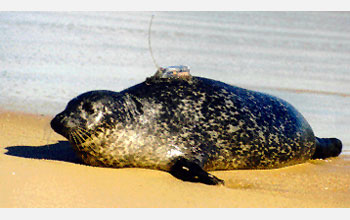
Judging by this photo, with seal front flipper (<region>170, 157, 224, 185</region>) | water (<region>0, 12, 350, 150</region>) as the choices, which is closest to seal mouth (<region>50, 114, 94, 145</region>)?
seal front flipper (<region>170, 157, 224, 185</region>)

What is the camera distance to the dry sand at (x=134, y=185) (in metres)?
3.98

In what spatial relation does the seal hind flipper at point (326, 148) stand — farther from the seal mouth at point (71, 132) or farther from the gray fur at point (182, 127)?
the seal mouth at point (71, 132)

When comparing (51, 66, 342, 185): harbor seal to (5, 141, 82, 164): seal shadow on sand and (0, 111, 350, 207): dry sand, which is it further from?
(5, 141, 82, 164): seal shadow on sand

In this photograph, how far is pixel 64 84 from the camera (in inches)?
347

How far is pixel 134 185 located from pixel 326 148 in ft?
8.88

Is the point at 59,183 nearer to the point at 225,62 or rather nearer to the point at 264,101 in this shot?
the point at 264,101

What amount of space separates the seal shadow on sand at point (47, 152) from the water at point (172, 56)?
5.91 ft

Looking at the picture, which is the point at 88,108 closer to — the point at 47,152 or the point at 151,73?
the point at 47,152

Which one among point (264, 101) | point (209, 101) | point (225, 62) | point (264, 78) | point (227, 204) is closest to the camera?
point (227, 204)

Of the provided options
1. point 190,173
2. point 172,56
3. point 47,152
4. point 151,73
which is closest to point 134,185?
point 190,173

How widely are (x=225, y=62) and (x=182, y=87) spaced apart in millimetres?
6193

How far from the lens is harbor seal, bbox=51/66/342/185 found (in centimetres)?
479

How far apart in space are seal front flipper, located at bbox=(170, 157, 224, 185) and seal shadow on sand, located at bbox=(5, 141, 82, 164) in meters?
0.82

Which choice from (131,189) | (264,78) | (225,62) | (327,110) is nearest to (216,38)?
(225,62)
